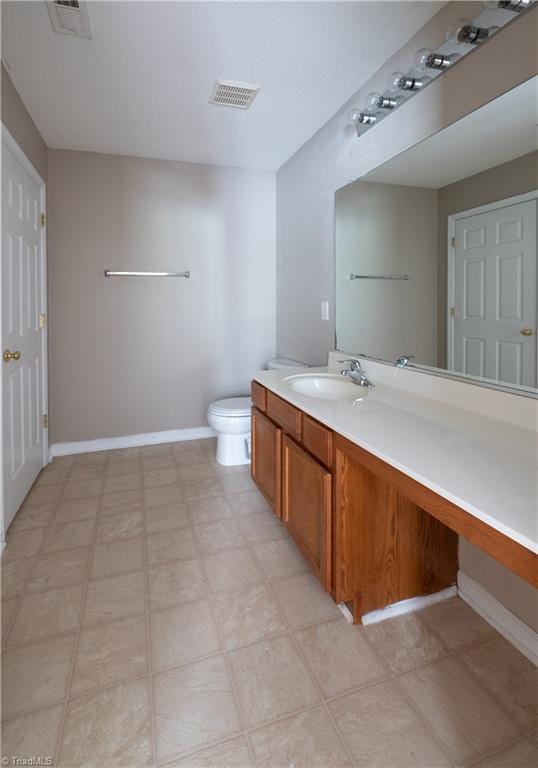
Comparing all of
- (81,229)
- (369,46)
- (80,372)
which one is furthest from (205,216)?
(369,46)

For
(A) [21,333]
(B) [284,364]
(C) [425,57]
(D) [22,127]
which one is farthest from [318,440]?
(D) [22,127]

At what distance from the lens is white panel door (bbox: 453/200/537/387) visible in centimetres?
124

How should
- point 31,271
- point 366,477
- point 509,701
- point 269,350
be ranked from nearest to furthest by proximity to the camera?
point 509,701, point 366,477, point 31,271, point 269,350

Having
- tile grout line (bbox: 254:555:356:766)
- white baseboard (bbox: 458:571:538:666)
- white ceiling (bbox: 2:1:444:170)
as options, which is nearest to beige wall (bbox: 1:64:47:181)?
white ceiling (bbox: 2:1:444:170)

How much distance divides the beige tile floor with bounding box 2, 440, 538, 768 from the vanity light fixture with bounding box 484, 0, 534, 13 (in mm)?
1976

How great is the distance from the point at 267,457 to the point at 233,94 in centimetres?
195

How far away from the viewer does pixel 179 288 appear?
3307 mm

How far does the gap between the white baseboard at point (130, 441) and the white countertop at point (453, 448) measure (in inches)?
74.4

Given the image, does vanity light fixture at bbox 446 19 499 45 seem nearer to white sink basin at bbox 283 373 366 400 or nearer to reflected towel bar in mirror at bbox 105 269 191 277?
white sink basin at bbox 283 373 366 400

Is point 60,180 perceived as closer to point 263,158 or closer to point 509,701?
point 263,158

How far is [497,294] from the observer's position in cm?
134

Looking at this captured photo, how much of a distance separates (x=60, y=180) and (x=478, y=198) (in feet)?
9.31

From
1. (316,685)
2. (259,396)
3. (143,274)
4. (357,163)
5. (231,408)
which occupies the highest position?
(357,163)

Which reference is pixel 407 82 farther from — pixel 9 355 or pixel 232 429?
pixel 9 355
